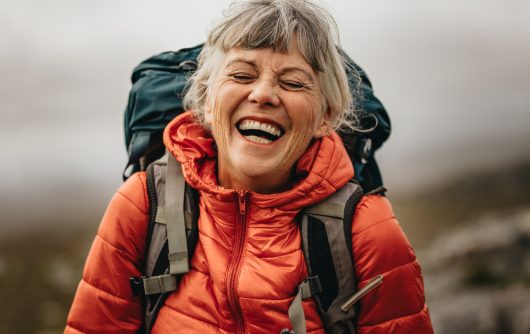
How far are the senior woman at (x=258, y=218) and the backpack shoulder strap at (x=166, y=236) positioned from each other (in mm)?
63

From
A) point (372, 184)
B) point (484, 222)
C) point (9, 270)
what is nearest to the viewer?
point (372, 184)

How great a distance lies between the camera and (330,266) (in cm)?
350

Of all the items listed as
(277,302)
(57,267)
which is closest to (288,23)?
(277,302)

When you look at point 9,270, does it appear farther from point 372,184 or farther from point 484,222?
point 372,184

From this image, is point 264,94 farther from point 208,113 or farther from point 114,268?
point 114,268

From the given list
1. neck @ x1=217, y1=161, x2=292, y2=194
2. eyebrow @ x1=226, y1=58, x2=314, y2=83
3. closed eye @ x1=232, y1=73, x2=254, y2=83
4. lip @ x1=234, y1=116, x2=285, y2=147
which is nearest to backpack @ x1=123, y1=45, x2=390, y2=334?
neck @ x1=217, y1=161, x2=292, y2=194

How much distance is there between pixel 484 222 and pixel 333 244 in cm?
1058

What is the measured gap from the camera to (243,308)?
11.1ft

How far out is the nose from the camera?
11.2ft

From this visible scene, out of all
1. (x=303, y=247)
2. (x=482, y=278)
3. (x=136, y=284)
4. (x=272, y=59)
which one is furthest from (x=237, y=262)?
(x=482, y=278)

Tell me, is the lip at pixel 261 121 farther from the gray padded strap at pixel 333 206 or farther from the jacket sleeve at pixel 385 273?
the jacket sleeve at pixel 385 273

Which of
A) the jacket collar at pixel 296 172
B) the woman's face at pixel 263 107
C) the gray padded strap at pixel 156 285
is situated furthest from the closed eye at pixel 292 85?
the gray padded strap at pixel 156 285

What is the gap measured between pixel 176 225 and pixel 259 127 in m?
0.84

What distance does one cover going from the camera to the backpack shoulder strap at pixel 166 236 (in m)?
3.53
